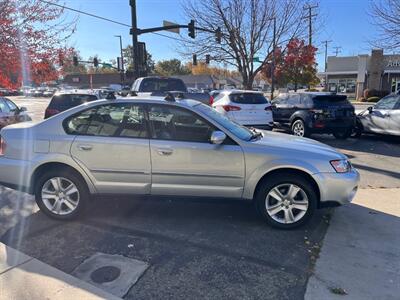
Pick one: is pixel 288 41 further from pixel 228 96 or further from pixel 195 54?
pixel 228 96

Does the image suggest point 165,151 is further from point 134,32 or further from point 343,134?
point 134,32

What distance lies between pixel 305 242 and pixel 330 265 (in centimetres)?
54

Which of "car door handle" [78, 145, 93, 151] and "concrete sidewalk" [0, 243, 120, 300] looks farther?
→ "car door handle" [78, 145, 93, 151]

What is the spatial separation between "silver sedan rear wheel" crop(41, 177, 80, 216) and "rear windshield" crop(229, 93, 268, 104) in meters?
7.22

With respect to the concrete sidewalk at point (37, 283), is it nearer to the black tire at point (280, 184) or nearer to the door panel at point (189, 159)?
the door panel at point (189, 159)

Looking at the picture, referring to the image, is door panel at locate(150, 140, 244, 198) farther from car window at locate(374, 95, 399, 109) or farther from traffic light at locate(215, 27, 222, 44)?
traffic light at locate(215, 27, 222, 44)

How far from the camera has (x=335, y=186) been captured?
4.38 m

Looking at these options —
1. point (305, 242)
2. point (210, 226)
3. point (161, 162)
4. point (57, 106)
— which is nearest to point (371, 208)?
point (305, 242)

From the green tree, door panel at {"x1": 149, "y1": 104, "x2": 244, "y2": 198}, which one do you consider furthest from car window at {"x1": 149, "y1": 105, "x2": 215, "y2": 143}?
the green tree

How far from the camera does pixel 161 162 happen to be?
4531 millimetres

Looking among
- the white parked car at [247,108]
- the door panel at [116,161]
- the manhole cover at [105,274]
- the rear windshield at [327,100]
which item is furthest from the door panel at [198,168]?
the rear windshield at [327,100]

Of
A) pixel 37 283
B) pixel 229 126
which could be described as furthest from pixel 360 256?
pixel 37 283

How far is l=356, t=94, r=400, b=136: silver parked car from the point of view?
35.4 ft

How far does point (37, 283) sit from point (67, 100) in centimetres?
817
